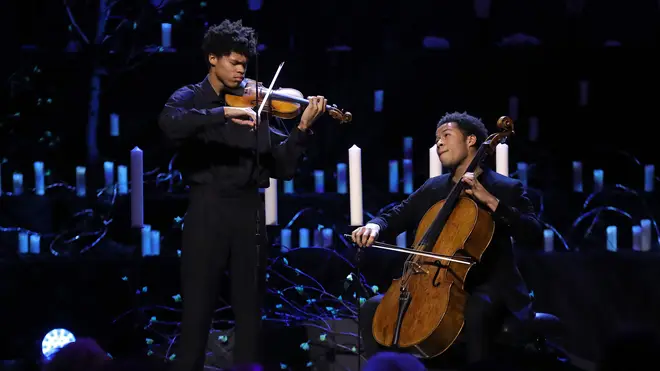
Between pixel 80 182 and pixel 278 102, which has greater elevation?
pixel 278 102

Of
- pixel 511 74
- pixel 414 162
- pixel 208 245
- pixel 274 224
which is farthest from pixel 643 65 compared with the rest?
pixel 208 245

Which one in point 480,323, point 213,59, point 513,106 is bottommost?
point 480,323

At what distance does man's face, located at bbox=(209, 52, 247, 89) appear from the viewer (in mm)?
3670

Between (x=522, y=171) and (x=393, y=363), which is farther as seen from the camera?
(x=522, y=171)

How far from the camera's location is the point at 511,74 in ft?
19.1

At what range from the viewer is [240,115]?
3502mm

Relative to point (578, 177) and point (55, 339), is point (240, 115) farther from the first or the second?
point (578, 177)

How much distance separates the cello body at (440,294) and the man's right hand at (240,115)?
824mm

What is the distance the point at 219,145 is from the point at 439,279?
96 cm

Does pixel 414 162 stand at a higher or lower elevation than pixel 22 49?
lower

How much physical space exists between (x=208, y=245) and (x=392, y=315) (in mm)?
732

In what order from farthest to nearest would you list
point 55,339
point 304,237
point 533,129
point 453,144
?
point 533,129
point 304,237
point 55,339
point 453,144

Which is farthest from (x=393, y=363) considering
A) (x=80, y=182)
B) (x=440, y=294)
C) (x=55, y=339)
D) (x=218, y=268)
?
(x=80, y=182)

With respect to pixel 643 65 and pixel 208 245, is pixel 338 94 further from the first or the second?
pixel 208 245
